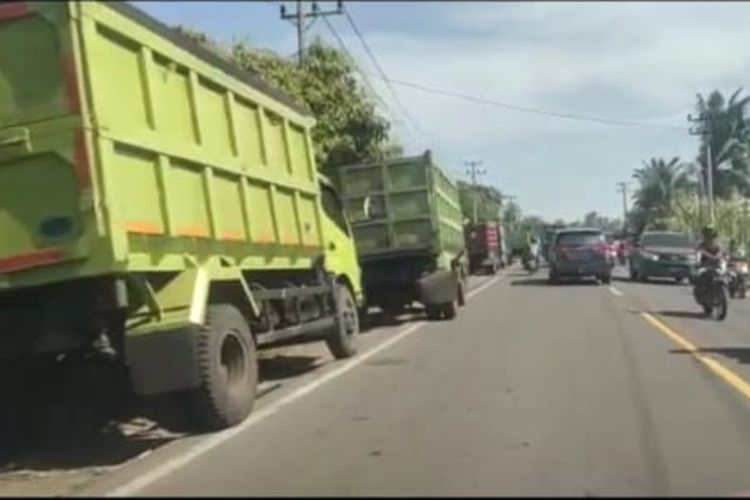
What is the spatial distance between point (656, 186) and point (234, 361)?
104 meters

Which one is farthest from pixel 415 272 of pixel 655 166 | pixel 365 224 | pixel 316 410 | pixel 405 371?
pixel 655 166

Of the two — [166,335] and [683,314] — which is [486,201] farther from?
[166,335]

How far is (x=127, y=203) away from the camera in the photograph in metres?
9.97

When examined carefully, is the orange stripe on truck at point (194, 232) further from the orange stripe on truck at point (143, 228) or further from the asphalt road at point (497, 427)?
the asphalt road at point (497, 427)

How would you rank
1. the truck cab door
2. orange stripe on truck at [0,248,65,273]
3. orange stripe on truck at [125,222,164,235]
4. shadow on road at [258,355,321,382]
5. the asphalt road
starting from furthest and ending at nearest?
the truck cab door < shadow on road at [258,355,321,382] < orange stripe on truck at [125,222,164,235] < orange stripe on truck at [0,248,65,273] < the asphalt road

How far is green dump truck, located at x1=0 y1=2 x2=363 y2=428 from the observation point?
965 cm

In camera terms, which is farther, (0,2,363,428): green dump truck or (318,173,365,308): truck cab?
(318,173,365,308): truck cab

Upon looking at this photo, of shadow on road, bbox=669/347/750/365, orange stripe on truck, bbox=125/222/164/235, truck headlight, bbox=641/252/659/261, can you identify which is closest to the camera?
orange stripe on truck, bbox=125/222/164/235

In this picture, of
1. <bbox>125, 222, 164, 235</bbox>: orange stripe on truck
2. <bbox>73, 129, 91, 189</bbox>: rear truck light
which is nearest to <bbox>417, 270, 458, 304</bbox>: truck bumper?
<bbox>125, 222, 164, 235</bbox>: orange stripe on truck

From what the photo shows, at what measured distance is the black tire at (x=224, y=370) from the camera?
10.6 m

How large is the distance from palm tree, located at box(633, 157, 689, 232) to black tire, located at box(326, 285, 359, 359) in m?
91.1

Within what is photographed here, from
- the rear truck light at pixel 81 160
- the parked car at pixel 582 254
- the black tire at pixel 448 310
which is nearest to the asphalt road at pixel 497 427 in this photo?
the rear truck light at pixel 81 160

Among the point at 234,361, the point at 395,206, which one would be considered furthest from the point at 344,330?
the point at 395,206

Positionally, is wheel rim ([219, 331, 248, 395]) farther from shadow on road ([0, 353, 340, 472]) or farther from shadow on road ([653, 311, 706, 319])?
shadow on road ([653, 311, 706, 319])
